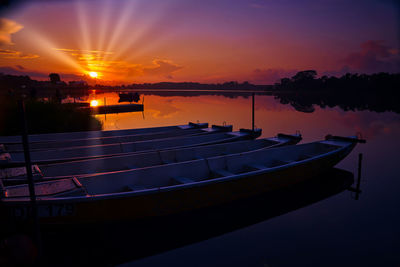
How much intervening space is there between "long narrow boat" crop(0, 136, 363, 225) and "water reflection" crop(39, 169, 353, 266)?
2.08ft

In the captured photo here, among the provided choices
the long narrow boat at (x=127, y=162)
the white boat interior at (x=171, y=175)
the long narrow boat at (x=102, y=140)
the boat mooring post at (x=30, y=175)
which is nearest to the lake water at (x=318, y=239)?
the white boat interior at (x=171, y=175)

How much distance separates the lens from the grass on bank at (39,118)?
13.2 meters

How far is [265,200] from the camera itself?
8.30 m

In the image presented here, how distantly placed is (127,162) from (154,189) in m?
2.98

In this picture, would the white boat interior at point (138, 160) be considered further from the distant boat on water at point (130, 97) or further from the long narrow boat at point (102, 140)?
the distant boat on water at point (130, 97)

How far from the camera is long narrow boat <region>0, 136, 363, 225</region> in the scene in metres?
5.00

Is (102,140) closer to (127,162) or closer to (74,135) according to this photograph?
(74,135)

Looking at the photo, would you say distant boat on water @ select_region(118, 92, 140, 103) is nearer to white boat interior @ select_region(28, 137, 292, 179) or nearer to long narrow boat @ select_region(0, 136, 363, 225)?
white boat interior @ select_region(28, 137, 292, 179)

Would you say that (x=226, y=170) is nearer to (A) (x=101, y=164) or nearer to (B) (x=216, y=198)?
(B) (x=216, y=198)

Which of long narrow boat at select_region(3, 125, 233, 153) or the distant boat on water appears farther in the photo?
the distant boat on water

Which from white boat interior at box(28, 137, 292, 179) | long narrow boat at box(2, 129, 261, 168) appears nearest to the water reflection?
white boat interior at box(28, 137, 292, 179)

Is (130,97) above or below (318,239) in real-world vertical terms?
above

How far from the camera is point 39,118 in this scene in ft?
47.9

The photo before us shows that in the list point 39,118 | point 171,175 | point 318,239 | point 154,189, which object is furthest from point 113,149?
point 39,118
